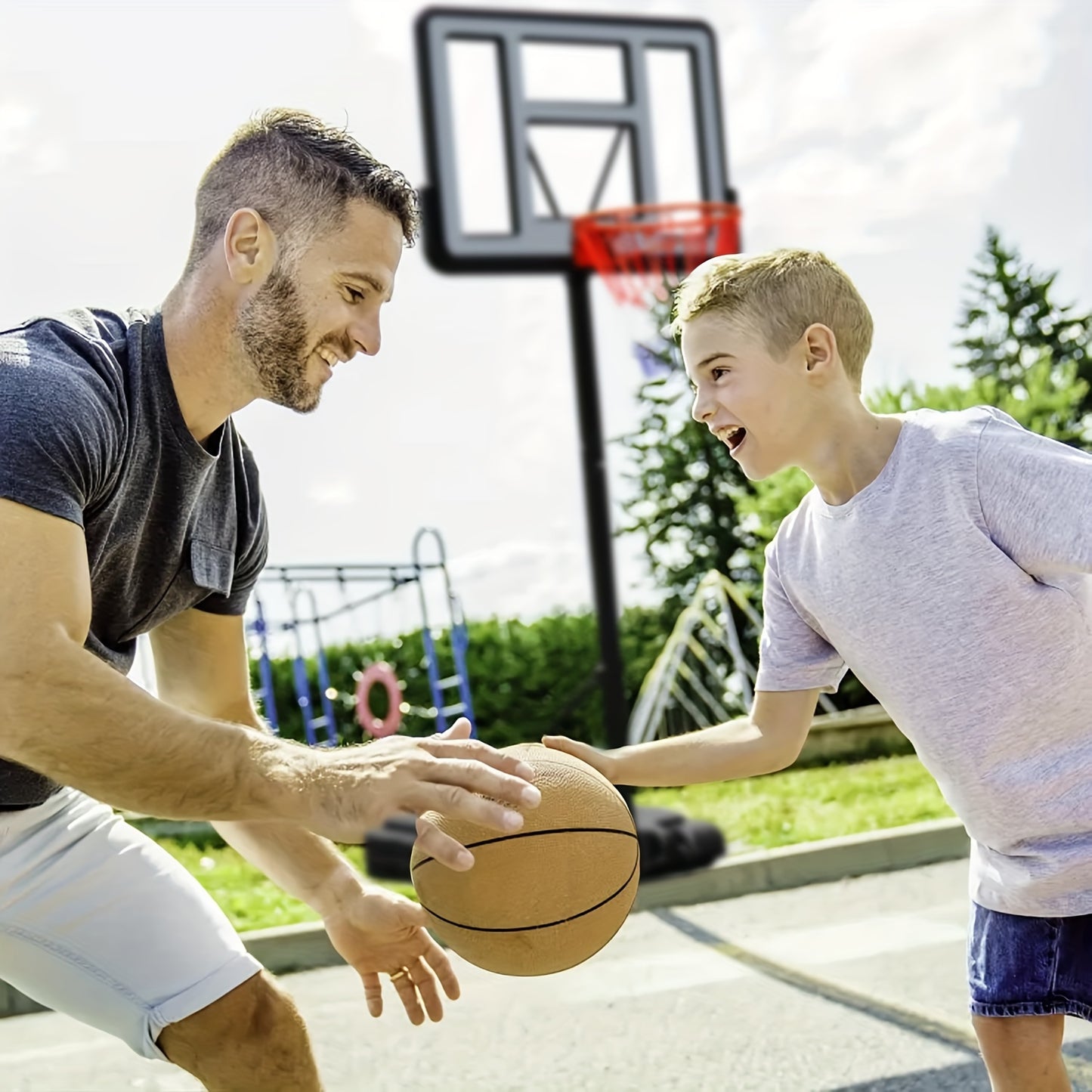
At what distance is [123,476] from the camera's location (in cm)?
263

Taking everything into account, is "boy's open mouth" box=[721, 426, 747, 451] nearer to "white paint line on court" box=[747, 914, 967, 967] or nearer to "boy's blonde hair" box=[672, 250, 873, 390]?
"boy's blonde hair" box=[672, 250, 873, 390]

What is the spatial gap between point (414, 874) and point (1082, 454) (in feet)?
5.05

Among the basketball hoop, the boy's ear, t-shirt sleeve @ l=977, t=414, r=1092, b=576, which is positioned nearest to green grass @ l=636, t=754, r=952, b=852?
the basketball hoop

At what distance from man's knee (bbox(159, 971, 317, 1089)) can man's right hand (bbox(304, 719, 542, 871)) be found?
73cm

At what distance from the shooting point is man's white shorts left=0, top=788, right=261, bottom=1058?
8.74 ft

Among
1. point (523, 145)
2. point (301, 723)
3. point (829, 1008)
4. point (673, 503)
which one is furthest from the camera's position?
point (673, 503)

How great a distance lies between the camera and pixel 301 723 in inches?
591

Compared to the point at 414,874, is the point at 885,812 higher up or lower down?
lower down

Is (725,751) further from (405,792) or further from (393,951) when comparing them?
(405,792)

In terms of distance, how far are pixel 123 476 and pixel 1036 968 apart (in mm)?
1969

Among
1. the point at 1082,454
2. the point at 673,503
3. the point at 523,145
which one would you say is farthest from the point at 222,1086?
the point at 673,503

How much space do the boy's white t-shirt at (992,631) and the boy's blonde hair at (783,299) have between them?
0.36m

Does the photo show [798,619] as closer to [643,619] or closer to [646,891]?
[646,891]

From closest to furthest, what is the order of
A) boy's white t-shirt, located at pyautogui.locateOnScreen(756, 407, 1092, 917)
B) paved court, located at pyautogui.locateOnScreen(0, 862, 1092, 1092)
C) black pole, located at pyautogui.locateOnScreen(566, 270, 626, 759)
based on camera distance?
boy's white t-shirt, located at pyautogui.locateOnScreen(756, 407, 1092, 917), paved court, located at pyautogui.locateOnScreen(0, 862, 1092, 1092), black pole, located at pyautogui.locateOnScreen(566, 270, 626, 759)
